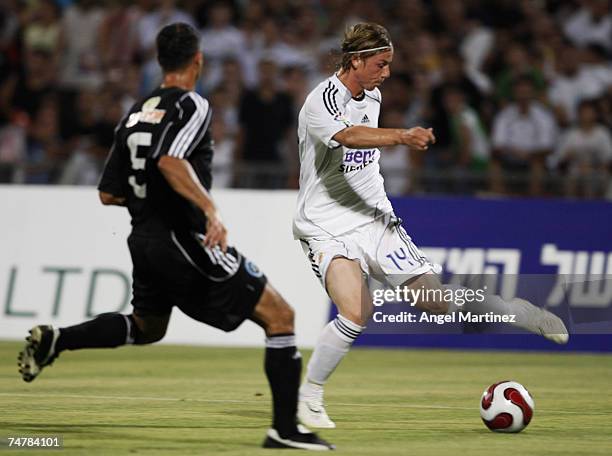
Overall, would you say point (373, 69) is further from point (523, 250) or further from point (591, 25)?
point (591, 25)

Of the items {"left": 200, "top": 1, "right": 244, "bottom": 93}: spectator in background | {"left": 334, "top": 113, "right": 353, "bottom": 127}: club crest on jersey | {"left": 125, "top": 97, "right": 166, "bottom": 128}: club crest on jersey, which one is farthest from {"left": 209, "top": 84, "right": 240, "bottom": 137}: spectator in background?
{"left": 125, "top": 97, "right": 166, "bottom": 128}: club crest on jersey

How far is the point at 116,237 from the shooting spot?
14.0 meters

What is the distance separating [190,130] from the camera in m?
6.80

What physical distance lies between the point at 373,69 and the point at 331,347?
1.82 m

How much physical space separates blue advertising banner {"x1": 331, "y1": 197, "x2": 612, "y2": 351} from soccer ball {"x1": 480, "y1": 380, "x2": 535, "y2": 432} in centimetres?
537

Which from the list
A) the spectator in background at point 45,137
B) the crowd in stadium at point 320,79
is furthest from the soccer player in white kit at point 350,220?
the spectator in background at point 45,137

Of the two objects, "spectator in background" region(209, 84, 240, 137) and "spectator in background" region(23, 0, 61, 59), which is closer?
"spectator in background" region(209, 84, 240, 137)

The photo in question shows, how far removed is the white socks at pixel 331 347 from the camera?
8.08 metres

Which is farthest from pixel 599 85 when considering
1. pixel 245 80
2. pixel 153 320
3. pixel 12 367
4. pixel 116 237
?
pixel 153 320

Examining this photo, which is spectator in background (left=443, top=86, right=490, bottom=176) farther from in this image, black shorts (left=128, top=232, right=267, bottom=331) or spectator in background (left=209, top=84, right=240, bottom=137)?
black shorts (left=128, top=232, right=267, bottom=331)

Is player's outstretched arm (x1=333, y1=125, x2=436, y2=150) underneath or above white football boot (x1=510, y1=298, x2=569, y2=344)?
above

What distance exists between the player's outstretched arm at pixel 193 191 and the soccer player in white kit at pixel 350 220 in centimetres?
150

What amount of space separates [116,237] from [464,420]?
254 inches

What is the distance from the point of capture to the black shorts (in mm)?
6852
